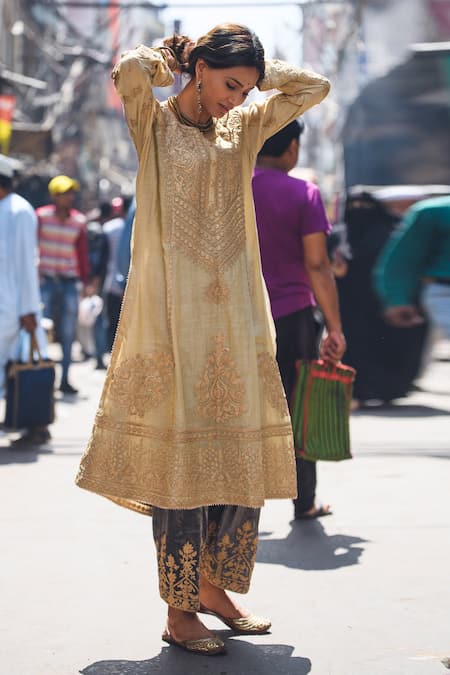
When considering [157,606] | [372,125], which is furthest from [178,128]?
Answer: [372,125]

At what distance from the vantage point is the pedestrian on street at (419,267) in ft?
11.7

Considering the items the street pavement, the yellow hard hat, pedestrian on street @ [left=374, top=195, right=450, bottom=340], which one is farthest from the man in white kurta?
pedestrian on street @ [left=374, top=195, right=450, bottom=340]

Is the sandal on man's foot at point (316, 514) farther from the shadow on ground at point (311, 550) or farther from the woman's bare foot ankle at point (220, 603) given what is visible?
the woman's bare foot ankle at point (220, 603)

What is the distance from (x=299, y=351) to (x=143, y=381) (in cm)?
215

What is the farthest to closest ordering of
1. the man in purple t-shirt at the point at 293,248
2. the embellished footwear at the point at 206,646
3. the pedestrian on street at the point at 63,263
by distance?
the pedestrian on street at the point at 63,263 < the man in purple t-shirt at the point at 293,248 < the embellished footwear at the point at 206,646

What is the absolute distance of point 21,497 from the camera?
6664 millimetres

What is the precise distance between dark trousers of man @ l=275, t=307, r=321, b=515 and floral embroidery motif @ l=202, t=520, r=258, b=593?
187cm

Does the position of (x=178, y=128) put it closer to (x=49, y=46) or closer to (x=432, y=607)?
(x=432, y=607)

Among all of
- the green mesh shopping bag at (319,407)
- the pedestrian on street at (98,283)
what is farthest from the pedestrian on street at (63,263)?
the green mesh shopping bag at (319,407)

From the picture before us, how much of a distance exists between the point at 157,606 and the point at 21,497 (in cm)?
225

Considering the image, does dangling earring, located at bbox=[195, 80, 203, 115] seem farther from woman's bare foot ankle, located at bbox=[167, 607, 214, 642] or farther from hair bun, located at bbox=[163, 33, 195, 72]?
woman's bare foot ankle, located at bbox=[167, 607, 214, 642]

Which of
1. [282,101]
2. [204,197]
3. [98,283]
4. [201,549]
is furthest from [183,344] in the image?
[98,283]

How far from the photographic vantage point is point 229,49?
3.84 m

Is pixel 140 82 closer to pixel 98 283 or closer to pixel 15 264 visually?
pixel 15 264
